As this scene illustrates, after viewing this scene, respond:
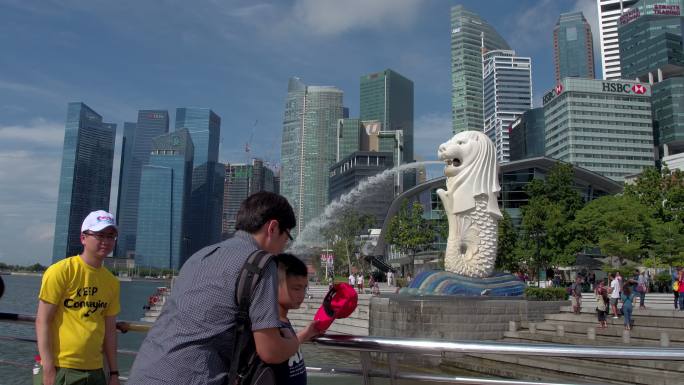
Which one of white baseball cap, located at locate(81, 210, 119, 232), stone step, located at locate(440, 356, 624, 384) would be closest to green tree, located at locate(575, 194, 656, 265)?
stone step, located at locate(440, 356, 624, 384)

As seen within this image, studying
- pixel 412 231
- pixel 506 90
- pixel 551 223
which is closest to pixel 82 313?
pixel 551 223

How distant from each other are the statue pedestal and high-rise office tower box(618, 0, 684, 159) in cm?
8250

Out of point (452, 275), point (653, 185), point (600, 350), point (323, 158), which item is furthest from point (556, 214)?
point (323, 158)

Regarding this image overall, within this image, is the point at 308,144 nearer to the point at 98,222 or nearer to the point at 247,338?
the point at 98,222

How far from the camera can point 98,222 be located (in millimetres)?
3406

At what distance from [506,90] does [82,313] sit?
7637 inches

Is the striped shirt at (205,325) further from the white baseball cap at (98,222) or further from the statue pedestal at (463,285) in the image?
the statue pedestal at (463,285)

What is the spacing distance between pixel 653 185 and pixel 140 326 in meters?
37.3

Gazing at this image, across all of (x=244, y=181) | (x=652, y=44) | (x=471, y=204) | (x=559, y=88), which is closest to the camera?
(x=471, y=204)

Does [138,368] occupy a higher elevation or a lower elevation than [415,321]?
higher

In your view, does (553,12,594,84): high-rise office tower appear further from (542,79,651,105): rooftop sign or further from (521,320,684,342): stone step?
(521,320,684,342): stone step

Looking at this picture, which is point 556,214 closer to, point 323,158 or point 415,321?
point 415,321

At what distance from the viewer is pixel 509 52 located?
19325cm

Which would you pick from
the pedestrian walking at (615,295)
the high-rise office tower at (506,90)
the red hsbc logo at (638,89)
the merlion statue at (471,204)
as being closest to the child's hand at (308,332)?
the pedestrian walking at (615,295)
